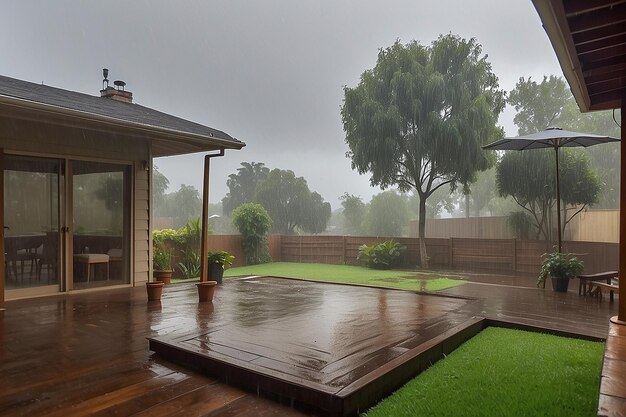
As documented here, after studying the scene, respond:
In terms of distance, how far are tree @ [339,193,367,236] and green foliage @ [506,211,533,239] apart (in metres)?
20.9

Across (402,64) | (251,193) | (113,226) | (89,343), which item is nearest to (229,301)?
(89,343)

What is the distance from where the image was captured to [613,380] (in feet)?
6.77

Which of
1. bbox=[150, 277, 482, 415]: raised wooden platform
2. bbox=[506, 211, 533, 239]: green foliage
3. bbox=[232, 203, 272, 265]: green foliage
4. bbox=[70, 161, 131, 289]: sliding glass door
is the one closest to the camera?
bbox=[150, 277, 482, 415]: raised wooden platform

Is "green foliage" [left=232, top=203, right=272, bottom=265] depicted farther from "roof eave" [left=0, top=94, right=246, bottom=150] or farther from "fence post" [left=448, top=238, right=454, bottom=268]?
"roof eave" [left=0, top=94, right=246, bottom=150]

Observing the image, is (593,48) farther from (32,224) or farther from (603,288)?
(32,224)

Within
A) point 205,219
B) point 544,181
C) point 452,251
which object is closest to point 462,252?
point 452,251

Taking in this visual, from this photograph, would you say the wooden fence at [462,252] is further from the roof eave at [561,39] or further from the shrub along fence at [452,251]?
the roof eave at [561,39]

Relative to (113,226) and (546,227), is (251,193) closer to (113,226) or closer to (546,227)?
(546,227)

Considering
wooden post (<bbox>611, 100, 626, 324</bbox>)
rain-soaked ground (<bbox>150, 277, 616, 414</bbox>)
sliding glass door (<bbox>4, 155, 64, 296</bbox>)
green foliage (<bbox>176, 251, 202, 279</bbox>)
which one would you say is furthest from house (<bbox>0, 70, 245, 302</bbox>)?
wooden post (<bbox>611, 100, 626, 324</bbox>)

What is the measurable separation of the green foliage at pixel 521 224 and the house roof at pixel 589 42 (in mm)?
10710

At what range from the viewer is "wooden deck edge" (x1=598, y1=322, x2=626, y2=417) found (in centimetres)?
173

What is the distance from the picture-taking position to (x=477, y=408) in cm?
247

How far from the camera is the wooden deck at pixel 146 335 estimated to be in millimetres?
2510

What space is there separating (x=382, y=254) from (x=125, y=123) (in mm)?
9371
